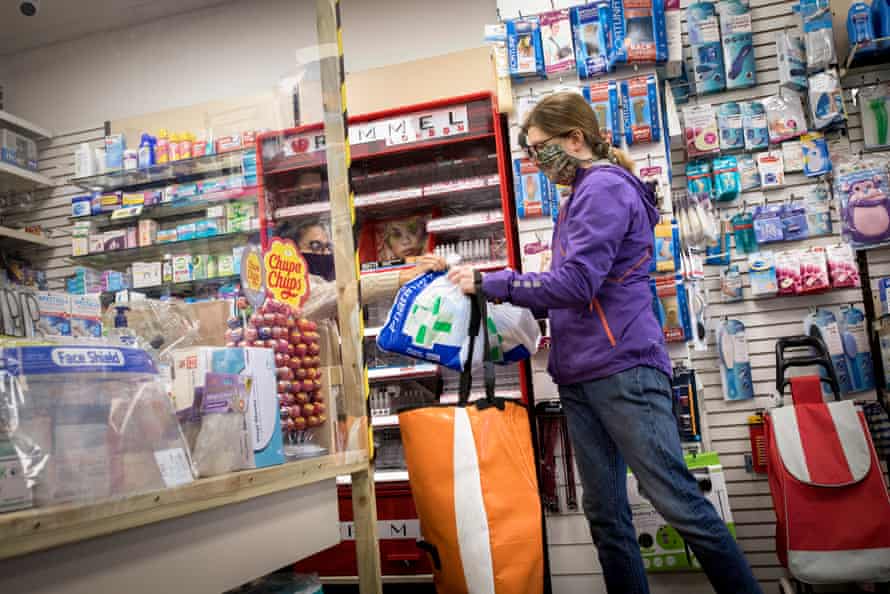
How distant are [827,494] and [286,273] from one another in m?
2.51

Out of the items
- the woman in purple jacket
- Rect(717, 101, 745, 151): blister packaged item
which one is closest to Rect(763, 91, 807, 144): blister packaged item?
Rect(717, 101, 745, 151): blister packaged item

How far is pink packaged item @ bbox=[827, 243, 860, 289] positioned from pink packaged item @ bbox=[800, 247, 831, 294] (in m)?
0.03

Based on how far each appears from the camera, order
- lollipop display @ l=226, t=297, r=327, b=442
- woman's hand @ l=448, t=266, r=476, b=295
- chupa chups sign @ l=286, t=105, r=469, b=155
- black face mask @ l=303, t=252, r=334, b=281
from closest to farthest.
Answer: lollipop display @ l=226, t=297, r=327, b=442 → black face mask @ l=303, t=252, r=334, b=281 → woman's hand @ l=448, t=266, r=476, b=295 → chupa chups sign @ l=286, t=105, r=469, b=155

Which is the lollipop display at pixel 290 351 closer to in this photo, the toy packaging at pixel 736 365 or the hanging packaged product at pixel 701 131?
the toy packaging at pixel 736 365

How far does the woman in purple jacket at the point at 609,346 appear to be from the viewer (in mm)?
2041

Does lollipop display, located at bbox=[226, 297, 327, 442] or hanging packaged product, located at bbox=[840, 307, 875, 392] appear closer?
lollipop display, located at bbox=[226, 297, 327, 442]

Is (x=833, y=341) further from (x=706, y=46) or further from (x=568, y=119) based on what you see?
(x=568, y=119)

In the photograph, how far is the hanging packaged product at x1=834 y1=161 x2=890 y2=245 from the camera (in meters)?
3.71

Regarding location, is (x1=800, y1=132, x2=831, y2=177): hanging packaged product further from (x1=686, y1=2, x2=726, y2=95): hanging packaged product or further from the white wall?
the white wall

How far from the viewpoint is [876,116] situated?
3.92 metres

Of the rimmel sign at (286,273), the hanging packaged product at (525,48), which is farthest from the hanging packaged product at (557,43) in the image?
the rimmel sign at (286,273)

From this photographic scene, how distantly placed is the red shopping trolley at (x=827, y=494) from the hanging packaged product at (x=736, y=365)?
64 cm

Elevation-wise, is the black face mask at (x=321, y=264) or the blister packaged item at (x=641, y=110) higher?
the blister packaged item at (x=641, y=110)

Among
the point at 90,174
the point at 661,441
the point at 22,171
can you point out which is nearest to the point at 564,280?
the point at 661,441
